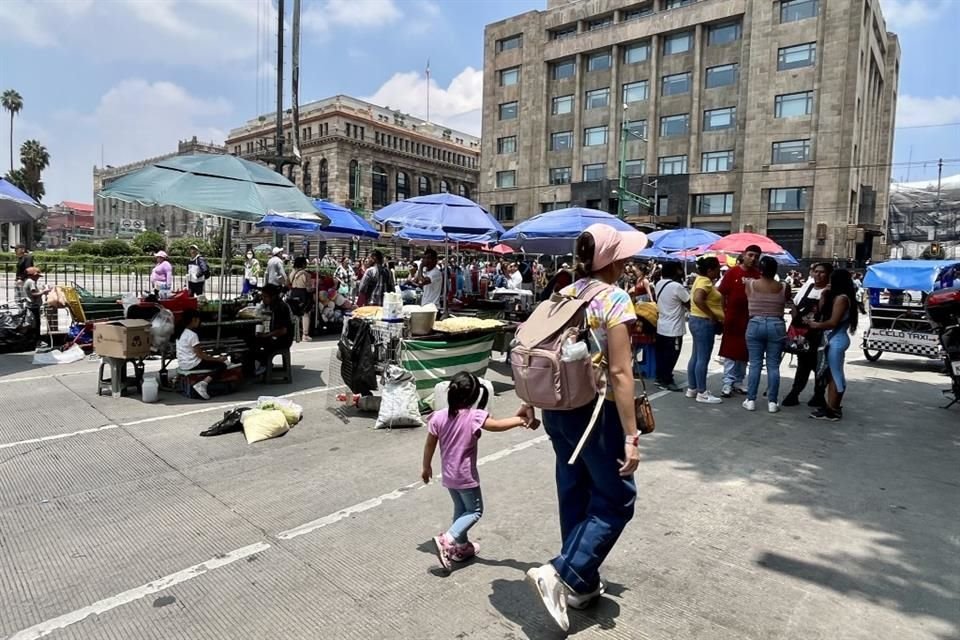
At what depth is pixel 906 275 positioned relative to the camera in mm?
10836

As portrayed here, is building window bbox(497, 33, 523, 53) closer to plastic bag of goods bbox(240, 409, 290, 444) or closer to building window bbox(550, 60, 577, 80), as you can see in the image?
building window bbox(550, 60, 577, 80)

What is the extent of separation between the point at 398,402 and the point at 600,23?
168 feet

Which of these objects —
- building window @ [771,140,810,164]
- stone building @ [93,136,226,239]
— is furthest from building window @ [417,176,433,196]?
building window @ [771,140,810,164]


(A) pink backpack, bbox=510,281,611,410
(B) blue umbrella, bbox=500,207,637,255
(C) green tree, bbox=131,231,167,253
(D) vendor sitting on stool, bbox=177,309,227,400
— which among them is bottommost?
(D) vendor sitting on stool, bbox=177,309,227,400

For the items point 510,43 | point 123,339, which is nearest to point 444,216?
point 123,339

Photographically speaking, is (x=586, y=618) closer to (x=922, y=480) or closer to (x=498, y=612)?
(x=498, y=612)

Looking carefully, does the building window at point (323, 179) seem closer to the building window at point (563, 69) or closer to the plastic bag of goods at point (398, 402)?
the building window at point (563, 69)

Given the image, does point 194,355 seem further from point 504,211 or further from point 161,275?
point 504,211

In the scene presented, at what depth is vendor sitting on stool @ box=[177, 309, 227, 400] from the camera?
720cm

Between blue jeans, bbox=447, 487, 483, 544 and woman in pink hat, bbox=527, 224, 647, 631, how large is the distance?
69 cm

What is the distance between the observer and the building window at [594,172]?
155 ft

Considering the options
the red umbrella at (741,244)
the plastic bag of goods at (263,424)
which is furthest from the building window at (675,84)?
the plastic bag of goods at (263,424)

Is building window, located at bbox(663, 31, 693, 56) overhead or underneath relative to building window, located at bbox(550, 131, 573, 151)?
overhead

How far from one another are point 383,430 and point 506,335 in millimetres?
2835
